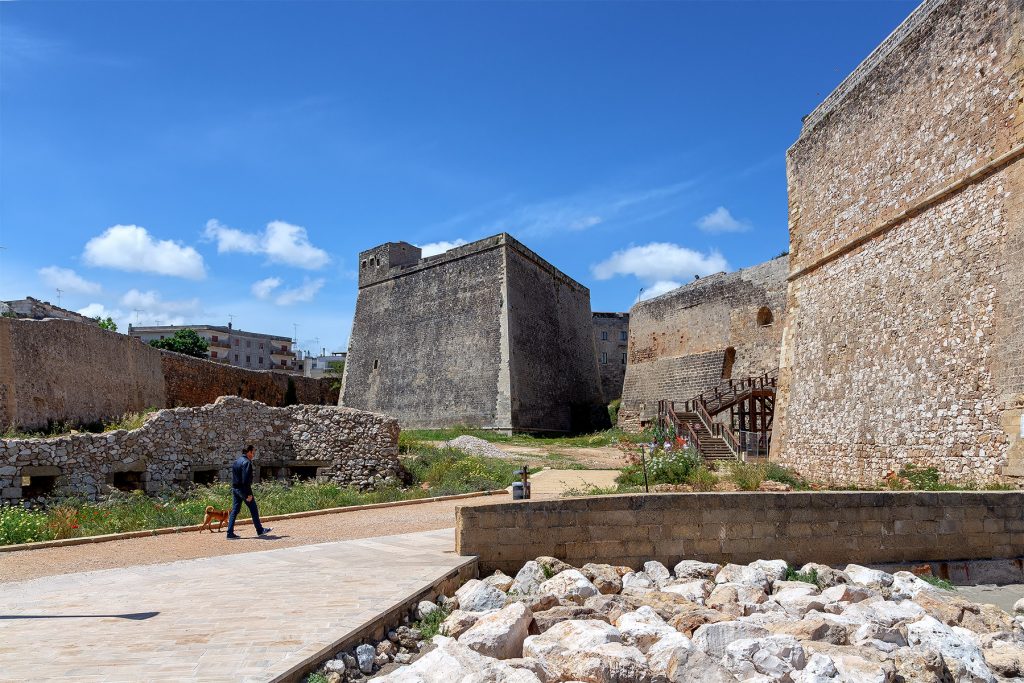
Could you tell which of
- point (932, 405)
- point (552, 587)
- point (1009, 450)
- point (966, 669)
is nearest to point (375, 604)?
point (552, 587)

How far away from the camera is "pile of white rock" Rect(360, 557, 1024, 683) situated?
191 inches

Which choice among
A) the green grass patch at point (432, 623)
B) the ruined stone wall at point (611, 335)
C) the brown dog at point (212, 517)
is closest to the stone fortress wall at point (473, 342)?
the brown dog at point (212, 517)

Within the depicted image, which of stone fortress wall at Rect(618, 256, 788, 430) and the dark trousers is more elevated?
stone fortress wall at Rect(618, 256, 788, 430)

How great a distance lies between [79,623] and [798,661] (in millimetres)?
5160

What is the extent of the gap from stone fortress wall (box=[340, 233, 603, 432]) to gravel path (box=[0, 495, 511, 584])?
15780 mm

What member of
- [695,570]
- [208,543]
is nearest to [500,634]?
[695,570]

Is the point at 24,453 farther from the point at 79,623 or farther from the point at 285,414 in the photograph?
the point at 79,623

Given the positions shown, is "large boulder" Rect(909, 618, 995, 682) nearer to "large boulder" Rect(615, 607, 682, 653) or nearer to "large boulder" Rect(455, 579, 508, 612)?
"large boulder" Rect(615, 607, 682, 653)

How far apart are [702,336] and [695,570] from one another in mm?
22619

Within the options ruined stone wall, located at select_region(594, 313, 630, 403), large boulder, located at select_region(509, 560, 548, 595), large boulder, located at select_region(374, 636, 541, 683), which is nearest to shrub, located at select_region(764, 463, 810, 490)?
large boulder, located at select_region(509, 560, 548, 595)

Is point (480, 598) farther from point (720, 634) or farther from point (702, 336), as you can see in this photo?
point (702, 336)

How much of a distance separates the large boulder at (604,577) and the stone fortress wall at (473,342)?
19319 millimetres

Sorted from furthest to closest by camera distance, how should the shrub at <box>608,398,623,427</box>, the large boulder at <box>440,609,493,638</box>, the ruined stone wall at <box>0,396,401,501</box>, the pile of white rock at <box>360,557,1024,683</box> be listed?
the shrub at <box>608,398,623,427</box> < the ruined stone wall at <box>0,396,401,501</box> < the large boulder at <box>440,609,493,638</box> < the pile of white rock at <box>360,557,1024,683</box>

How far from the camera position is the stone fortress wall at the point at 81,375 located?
13.7m
